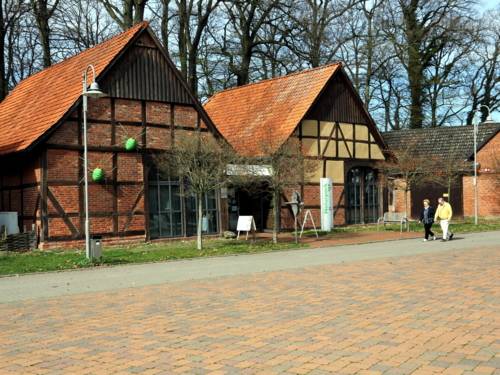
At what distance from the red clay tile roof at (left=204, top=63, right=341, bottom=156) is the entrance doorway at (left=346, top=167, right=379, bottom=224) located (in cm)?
441

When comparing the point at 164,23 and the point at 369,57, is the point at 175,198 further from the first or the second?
the point at 369,57

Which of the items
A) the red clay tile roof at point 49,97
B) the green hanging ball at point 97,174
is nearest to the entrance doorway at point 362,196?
the red clay tile roof at point 49,97

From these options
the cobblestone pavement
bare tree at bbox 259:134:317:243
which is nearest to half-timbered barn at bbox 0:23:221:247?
bare tree at bbox 259:134:317:243

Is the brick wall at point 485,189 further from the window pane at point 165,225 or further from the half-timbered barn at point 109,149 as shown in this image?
the window pane at point 165,225

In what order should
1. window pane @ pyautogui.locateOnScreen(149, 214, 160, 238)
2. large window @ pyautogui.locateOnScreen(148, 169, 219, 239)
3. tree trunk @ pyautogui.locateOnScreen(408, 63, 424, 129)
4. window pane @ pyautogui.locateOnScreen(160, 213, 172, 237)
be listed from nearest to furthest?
window pane @ pyautogui.locateOnScreen(149, 214, 160, 238) < large window @ pyautogui.locateOnScreen(148, 169, 219, 239) < window pane @ pyautogui.locateOnScreen(160, 213, 172, 237) < tree trunk @ pyautogui.locateOnScreen(408, 63, 424, 129)

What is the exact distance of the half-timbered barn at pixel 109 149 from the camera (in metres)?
19.9

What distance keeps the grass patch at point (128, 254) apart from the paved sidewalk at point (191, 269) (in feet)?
2.24

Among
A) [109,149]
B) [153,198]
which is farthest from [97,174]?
[153,198]

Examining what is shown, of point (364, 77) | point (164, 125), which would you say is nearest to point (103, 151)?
point (164, 125)

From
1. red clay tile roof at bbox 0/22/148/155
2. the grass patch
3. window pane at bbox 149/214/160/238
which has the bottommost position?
the grass patch

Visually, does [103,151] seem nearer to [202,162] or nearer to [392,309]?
[202,162]

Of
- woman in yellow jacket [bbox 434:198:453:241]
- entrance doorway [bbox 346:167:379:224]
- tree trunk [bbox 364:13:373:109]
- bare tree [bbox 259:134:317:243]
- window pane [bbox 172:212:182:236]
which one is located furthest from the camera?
tree trunk [bbox 364:13:373:109]

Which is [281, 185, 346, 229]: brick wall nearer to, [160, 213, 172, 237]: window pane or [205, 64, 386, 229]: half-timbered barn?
[205, 64, 386, 229]: half-timbered barn

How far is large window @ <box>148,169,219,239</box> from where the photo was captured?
22.3 meters
